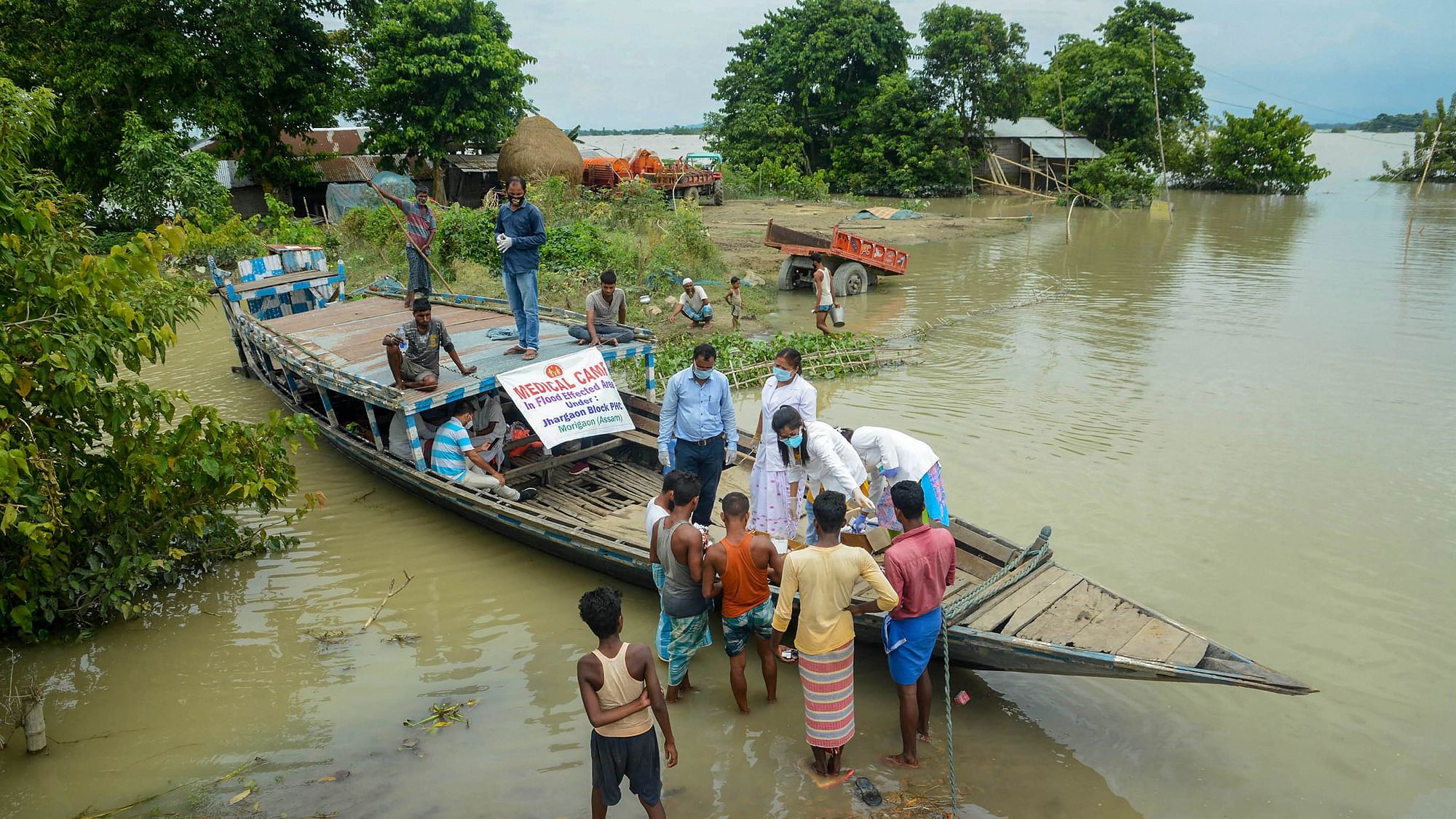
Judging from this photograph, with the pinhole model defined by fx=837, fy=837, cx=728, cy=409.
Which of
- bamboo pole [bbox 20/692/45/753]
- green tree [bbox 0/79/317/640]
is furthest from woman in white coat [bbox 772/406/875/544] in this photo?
bamboo pole [bbox 20/692/45/753]

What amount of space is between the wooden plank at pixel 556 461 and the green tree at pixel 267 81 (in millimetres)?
20263

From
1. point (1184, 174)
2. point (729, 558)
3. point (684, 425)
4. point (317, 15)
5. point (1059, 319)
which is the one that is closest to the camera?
point (729, 558)

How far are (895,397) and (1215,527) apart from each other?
186 inches

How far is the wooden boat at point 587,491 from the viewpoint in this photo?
15.0 feet

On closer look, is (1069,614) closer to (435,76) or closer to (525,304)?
(525,304)

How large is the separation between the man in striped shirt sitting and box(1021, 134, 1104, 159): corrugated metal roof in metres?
36.5

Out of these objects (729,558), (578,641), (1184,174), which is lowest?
(578,641)

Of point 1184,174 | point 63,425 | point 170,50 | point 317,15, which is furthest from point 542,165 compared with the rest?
point 1184,174

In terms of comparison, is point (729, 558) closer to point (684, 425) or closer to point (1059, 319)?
point (684, 425)

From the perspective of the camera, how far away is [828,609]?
430 cm

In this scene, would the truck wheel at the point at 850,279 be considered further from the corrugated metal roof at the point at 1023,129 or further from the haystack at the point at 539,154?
the corrugated metal roof at the point at 1023,129

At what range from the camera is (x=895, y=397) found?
11.7 metres

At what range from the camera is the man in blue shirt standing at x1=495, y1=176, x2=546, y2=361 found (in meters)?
7.95

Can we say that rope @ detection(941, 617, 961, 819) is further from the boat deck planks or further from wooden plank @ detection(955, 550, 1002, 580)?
the boat deck planks
